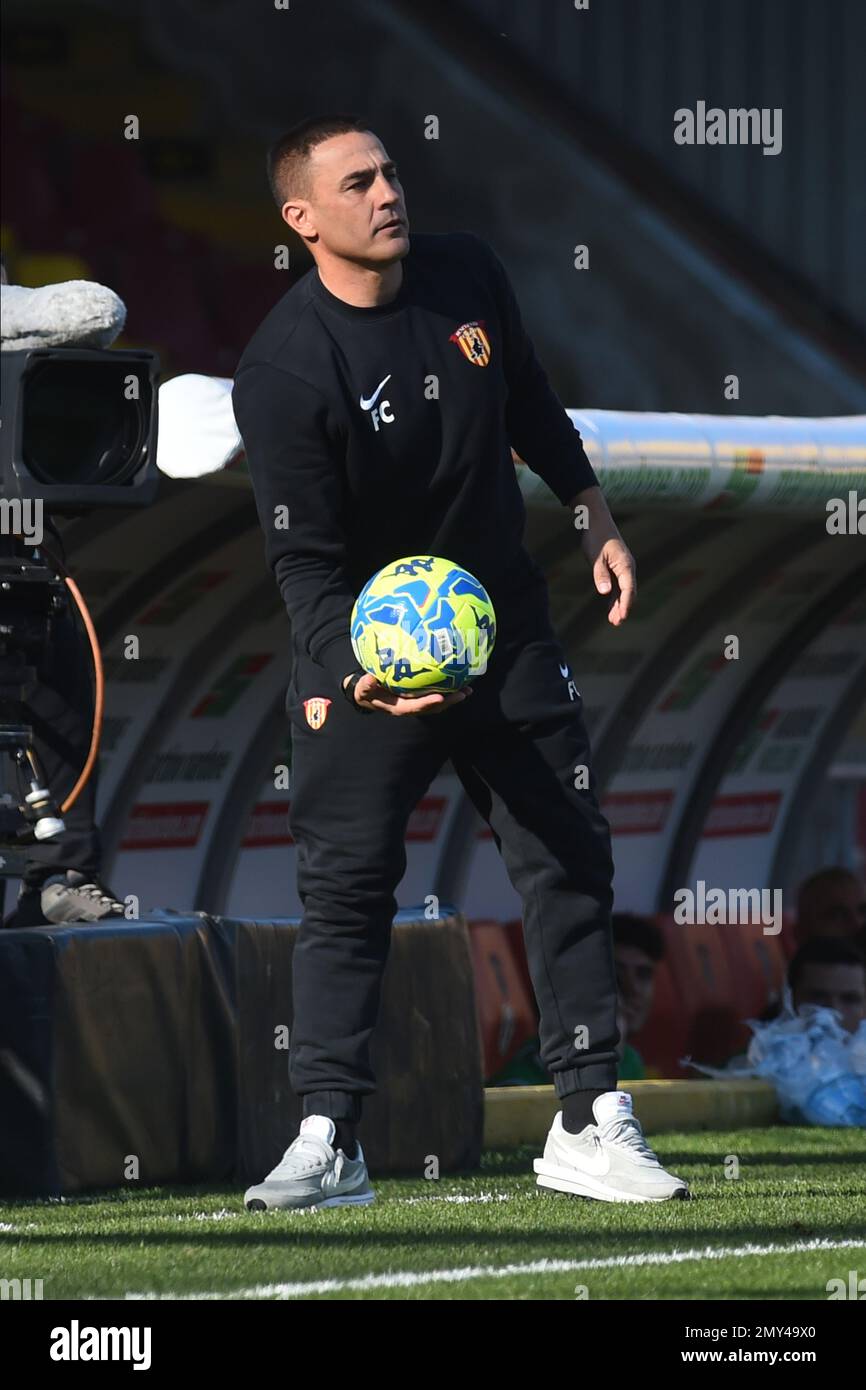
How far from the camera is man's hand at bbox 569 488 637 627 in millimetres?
4504

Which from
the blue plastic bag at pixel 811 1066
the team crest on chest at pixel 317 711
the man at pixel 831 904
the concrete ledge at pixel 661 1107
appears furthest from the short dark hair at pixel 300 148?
the man at pixel 831 904

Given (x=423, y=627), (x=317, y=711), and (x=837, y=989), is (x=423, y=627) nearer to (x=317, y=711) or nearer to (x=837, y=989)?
(x=317, y=711)

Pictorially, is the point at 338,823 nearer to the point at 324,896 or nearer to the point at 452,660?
the point at 324,896

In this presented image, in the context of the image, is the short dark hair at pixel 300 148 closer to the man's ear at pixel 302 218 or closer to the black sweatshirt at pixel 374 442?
the man's ear at pixel 302 218

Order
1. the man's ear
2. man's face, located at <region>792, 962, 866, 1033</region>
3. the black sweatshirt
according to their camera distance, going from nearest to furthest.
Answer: the black sweatshirt → the man's ear → man's face, located at <region>792, 962, 866, 1033</region>

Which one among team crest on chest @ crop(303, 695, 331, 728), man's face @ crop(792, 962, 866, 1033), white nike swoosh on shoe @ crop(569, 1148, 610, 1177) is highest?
team crest on chest @ crop(303, 695, 331, 728)

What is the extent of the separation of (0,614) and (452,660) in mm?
819

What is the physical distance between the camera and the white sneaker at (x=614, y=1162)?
442 cm

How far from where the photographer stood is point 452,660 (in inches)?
165

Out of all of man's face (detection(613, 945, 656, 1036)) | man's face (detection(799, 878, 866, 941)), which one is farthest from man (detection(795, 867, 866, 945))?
man's face (detection(613, 945, 656, 1036))

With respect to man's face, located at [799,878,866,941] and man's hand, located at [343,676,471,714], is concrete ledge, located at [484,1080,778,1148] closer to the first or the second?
man's face, located at [799,878,866,941]

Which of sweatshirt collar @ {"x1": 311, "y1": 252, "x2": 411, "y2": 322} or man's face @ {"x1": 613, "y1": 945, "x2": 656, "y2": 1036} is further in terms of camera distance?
man's face @ {"x1": 613, "y1": 945, "x2": 656, "y2": 1036}

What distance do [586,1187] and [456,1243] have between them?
0.58m

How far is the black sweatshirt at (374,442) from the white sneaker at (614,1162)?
890mm
